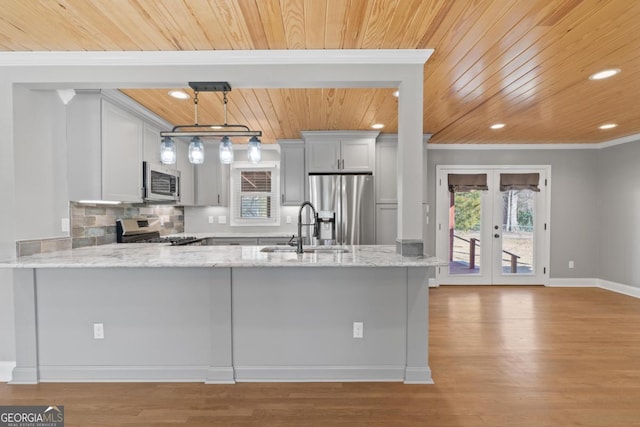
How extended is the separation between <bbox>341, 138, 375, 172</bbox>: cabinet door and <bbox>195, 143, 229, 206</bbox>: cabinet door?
1986mm

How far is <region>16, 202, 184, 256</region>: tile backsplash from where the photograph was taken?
2432 mm

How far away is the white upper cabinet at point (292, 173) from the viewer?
15.5 feet

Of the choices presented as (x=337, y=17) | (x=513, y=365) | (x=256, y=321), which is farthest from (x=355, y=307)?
(x=337, y=17)

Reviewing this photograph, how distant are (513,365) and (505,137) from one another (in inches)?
135

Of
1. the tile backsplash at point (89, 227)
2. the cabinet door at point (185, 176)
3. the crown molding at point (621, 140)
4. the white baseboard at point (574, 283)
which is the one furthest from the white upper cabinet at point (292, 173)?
the crown molding at point (621, 140)

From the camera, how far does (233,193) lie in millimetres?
5336

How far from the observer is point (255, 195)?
17.6 feet

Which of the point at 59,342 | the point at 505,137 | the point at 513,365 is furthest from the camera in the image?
the point at 505,137

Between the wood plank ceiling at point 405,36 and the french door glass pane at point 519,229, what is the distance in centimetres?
225

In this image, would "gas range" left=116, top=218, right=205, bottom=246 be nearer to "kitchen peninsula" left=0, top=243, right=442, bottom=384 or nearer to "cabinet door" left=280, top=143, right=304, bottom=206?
"kitchen peninsula" left=0, top=243, right=442, bottom=384

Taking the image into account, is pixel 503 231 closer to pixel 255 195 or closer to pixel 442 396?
pixel 442 396

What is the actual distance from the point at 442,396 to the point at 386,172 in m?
3.05

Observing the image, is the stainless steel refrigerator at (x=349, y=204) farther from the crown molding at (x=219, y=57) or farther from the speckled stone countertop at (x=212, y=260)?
the crown molding at (x=219, y=57)

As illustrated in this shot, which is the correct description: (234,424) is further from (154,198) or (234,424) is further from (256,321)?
(154,198)
